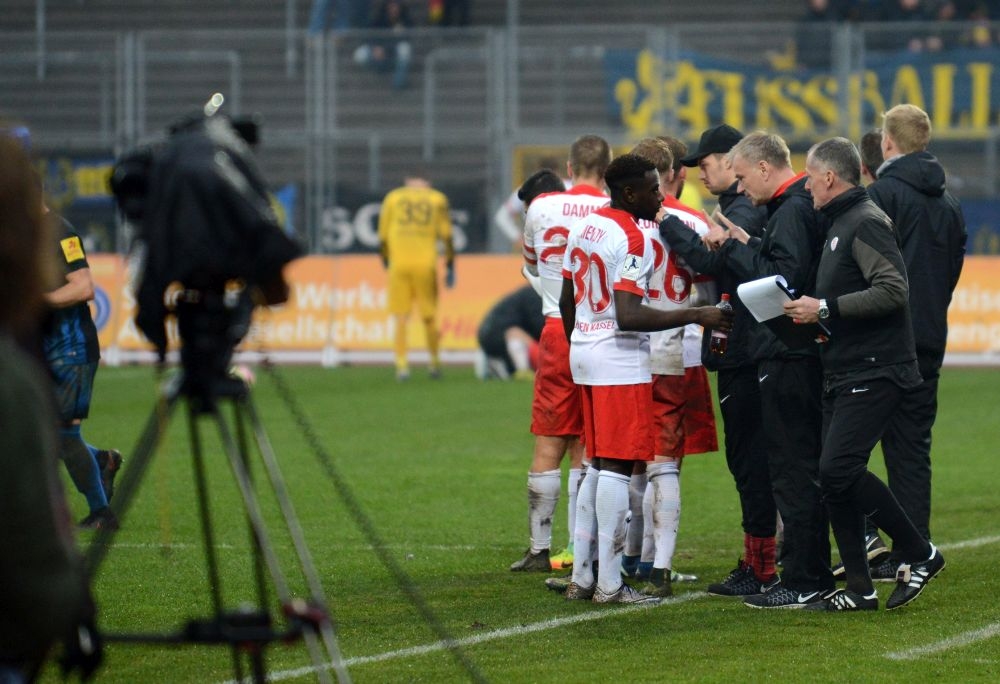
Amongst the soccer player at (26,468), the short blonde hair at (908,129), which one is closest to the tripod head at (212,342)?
the soccer player at (26,468)

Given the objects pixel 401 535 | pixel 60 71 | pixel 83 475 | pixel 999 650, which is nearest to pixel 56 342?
pixel 83 475

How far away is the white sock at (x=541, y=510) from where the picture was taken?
8242 millimetres

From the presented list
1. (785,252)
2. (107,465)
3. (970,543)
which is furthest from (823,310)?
(107,465)

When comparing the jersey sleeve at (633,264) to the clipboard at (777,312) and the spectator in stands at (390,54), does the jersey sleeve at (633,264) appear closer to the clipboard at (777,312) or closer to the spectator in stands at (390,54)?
the clipboard at (777,312)

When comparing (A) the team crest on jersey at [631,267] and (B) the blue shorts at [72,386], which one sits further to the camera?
(B) the blue shorts at [72,386]

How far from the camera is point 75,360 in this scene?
869 centimetres

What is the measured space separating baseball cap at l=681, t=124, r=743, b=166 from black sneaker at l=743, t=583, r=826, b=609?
2.17m

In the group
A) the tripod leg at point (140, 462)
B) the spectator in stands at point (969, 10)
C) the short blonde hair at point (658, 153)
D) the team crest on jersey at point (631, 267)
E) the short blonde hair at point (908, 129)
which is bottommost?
the tripod leg at point (140, 462)

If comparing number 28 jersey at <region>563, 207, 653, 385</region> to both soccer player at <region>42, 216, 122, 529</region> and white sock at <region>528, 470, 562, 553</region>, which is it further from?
soccer player at <region>42, 216, 122, 529</region>

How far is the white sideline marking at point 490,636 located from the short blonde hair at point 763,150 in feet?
6.78

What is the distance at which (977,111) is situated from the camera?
21.4m

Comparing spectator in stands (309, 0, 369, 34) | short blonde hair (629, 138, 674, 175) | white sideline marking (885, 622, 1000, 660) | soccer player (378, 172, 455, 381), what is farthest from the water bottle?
spectator in stands (309, 0, 369, 34)

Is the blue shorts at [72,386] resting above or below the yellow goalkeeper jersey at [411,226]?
below

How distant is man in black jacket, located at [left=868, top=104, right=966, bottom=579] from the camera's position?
7.91 metres
